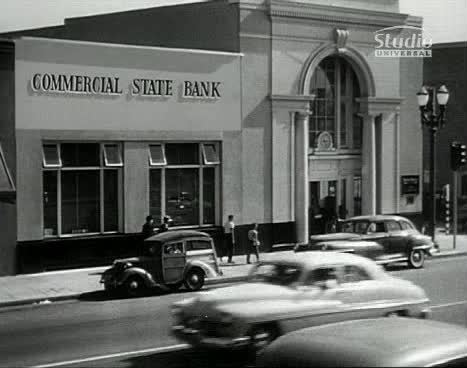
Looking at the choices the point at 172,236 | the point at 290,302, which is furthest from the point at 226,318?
the point at 172,236

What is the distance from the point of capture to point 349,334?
565 cm

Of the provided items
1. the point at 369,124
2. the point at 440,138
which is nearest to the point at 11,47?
the point at 369,124

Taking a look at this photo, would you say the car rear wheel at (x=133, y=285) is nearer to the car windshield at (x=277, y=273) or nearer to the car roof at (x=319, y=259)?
the car windshield at (x=277, y=273)

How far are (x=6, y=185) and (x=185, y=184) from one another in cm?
618

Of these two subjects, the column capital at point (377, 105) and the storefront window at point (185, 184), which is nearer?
the storefront window at point (185, 184)

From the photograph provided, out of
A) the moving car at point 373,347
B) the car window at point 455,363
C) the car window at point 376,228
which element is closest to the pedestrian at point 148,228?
the car window at point 376,228

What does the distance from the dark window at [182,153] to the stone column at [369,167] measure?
684cm

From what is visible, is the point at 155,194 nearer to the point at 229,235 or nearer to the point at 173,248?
the point at 229,235

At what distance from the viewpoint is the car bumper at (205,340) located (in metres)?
9.79

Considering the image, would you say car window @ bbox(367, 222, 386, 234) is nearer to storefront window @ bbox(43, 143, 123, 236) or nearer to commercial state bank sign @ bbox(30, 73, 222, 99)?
commercial state bank sign @ bbox(30, 73, 222, 99)

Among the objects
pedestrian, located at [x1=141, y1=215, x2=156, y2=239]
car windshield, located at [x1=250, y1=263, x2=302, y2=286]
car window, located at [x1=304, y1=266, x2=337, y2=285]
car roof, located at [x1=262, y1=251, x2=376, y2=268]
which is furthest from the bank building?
car window, located at [x1=304, y1=266, x2=337, y2=285]

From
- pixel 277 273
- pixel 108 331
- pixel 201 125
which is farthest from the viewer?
pixel 201 125

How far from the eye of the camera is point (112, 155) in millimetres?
20797

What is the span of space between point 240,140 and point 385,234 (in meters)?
5.28
